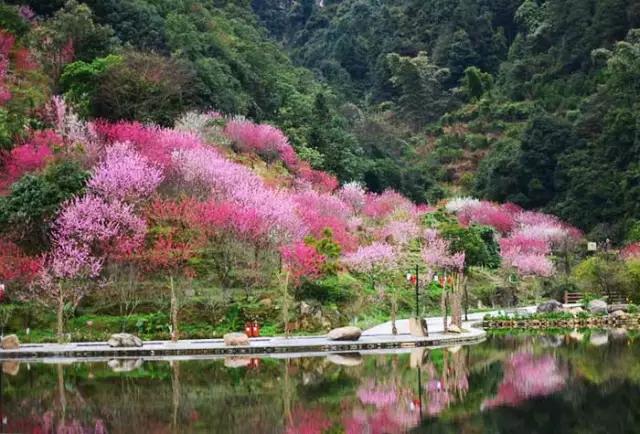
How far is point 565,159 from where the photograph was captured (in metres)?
77.1

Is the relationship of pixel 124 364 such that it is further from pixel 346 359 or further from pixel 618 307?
pixel 618 307

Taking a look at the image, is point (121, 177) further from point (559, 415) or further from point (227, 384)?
point (559, 415)

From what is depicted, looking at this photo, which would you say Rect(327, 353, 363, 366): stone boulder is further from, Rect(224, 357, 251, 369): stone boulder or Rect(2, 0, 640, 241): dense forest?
Rect(2, 0, 640, 241): dense forest

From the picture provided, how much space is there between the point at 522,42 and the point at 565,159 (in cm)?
2691

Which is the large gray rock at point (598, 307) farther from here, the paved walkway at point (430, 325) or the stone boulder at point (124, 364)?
the stone boulder at point (124, 364)

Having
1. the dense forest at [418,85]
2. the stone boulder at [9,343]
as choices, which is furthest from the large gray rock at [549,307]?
the stone boulder at [9,343]

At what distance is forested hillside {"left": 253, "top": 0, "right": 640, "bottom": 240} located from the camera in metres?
74.4

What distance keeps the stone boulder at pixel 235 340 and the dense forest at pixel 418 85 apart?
700 inches

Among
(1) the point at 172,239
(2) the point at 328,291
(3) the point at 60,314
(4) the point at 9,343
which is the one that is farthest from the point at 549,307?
(4) the point at 9,343

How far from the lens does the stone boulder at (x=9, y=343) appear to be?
3541cm


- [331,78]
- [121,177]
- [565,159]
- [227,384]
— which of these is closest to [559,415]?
[227,384]

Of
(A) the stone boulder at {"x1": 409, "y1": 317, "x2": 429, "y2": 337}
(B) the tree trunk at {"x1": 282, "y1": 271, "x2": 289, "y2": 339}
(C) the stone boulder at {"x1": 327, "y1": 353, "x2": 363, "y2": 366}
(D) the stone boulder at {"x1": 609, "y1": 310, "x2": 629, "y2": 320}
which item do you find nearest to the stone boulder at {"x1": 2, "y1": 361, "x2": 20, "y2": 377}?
(B) the tree trunk at {"x1": 282, "y1": 271, "x2": 289, "y2": 339}

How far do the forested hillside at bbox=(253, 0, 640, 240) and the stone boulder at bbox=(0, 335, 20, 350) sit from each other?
41.8 m

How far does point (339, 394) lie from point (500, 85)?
254ft
